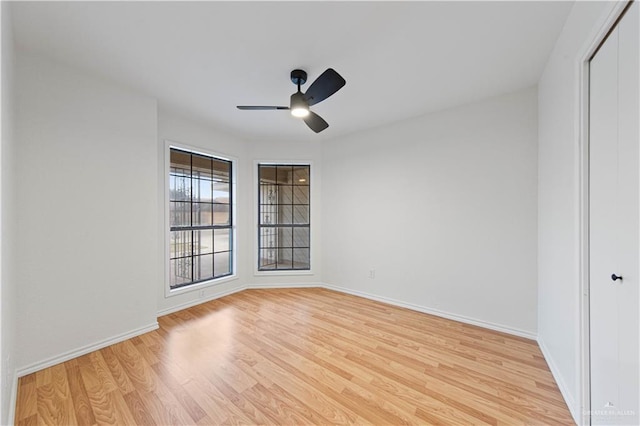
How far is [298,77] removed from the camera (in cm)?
221

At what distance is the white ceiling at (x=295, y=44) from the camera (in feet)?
5.16

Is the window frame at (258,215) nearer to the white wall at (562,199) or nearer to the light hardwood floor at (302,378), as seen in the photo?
the light hardwood floor at (302,378)

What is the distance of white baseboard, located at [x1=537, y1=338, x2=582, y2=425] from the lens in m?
1.52

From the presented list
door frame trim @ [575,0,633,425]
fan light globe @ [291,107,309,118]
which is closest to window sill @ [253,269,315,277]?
fan light globe @ [291,107,309,118]

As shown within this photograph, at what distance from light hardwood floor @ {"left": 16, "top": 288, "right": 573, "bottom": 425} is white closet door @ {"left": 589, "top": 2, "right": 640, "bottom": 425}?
1.84 feet

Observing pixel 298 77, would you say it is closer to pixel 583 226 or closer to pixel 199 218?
pixel 583 226

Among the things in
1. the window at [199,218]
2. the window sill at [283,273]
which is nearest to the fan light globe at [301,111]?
the window at [199,218]

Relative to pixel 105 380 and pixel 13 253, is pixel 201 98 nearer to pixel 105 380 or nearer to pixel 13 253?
pixel 13 253

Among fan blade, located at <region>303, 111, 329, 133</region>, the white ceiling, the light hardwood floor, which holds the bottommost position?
the light hardwood floor

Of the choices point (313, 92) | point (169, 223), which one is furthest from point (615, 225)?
point (169, 223)

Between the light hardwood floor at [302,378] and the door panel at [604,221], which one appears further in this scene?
the light hardwood floor at [302,378]

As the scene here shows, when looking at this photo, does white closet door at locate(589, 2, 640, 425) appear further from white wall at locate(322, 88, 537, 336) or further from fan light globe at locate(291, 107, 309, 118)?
fan light globe at locate(291, 107, 309, 118)

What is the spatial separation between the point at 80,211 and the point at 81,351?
49.6 inches

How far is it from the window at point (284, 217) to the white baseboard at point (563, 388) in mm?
3134
